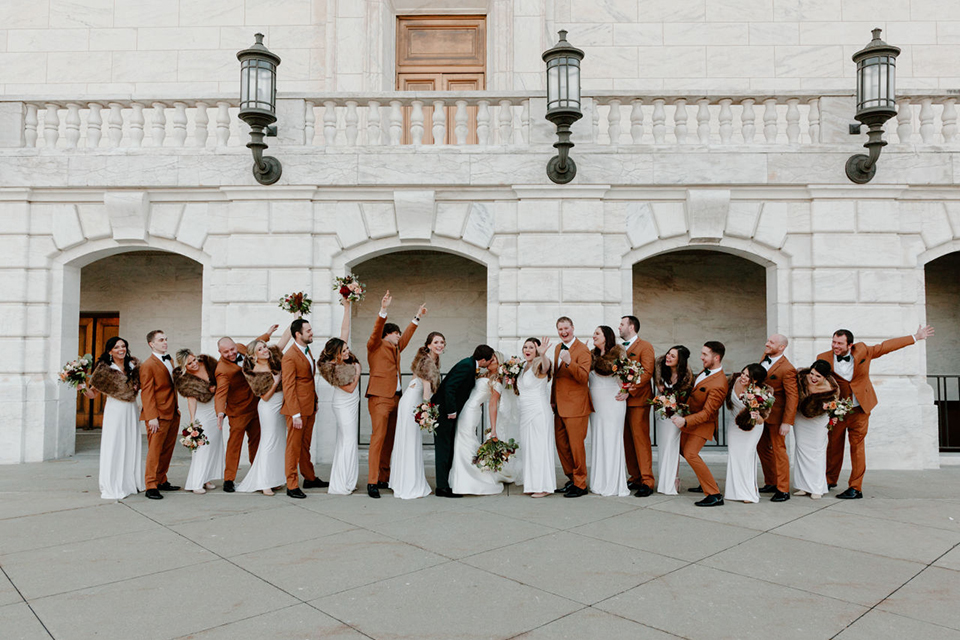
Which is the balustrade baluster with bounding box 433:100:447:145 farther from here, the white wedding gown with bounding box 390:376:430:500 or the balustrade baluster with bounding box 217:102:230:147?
the white wedding gown with bounding box 390:376:430:500

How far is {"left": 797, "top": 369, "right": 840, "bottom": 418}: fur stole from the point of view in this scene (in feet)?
23.3

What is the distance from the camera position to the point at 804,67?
12.3m

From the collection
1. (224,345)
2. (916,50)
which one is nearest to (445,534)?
(224,345)

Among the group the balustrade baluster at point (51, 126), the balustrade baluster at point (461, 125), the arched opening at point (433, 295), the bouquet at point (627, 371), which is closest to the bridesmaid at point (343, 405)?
the bouquet at point (627, 371)

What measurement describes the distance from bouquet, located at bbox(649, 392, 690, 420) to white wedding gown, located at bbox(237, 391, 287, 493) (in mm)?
4330

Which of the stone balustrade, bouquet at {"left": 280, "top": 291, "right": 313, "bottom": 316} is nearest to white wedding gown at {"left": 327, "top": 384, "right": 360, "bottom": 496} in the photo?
bouquet at {"left": 280, "top": 291, "right": 313, "bottom": 316}

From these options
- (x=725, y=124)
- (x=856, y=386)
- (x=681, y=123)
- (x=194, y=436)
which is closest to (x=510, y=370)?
(x=194, y=436)

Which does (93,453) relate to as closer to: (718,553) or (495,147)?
(495,147)

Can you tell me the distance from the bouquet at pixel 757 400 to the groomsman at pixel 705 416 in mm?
238

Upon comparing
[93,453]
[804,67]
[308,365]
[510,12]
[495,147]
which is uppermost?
[510,12]

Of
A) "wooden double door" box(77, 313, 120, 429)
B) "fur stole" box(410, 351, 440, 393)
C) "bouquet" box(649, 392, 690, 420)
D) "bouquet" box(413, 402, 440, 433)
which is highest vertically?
"wooden double door" box(77, 313, 120, 429)

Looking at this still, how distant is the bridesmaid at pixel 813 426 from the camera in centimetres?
712

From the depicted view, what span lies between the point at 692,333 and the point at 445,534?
820cm

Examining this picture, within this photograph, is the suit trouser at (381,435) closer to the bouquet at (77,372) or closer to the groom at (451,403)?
the groom at (451,403)
